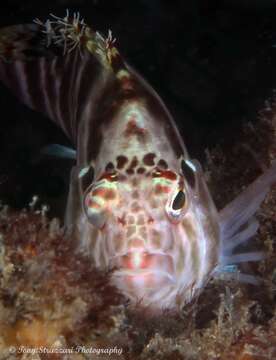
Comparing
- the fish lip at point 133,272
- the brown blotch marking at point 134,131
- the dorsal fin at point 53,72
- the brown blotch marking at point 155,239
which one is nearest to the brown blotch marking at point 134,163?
the brown blotch marking at point 134,131

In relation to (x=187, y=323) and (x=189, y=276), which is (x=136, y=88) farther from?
(x=187, y=323)

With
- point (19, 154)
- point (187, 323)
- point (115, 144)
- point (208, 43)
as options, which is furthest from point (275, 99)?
point (19, 154)

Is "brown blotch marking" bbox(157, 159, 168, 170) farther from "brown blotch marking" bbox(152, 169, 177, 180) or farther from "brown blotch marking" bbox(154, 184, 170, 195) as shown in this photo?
"brown blotch marking" bbox(154, 184, 170, 195)

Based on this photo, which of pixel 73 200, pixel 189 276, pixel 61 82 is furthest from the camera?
pixel 61 82

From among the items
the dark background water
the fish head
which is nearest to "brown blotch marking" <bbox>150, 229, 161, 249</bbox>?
the fish head

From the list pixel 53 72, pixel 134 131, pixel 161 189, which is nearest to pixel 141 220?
pixel 161 189

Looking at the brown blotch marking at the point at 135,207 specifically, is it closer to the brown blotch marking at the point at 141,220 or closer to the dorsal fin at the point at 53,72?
the brown blotch marking at the point at 141,220

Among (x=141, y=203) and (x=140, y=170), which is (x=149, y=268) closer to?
(x=141, y=203)
